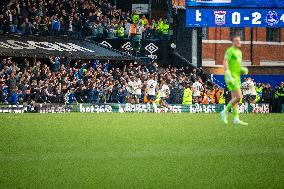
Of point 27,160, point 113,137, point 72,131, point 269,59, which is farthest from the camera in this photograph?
point 269,59

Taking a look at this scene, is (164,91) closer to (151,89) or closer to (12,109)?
(151,89)

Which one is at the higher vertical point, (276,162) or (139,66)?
(139,66)

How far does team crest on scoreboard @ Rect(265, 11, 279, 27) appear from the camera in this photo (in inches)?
1379

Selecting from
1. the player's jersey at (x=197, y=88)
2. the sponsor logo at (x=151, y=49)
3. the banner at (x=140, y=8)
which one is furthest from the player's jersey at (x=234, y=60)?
the banner at (x=140, y=8)

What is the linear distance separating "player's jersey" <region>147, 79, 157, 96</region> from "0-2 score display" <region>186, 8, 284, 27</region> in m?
3.71

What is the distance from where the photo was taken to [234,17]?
3512 centimetres

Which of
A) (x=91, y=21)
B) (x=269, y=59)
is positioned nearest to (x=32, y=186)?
(x=91, y=21)

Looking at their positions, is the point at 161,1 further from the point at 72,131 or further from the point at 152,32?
the point at 72,131

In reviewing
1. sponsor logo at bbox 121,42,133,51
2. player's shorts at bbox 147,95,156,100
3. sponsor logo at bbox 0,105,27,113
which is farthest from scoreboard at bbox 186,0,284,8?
sponsor logo at bbox 0,105,27,113

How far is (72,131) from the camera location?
66.3 ft

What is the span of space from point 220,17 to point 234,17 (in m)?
0.91

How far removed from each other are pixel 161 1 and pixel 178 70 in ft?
32.3

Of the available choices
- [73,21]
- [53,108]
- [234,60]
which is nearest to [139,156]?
[234,60]

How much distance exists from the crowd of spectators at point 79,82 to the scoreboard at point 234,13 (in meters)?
3.86
